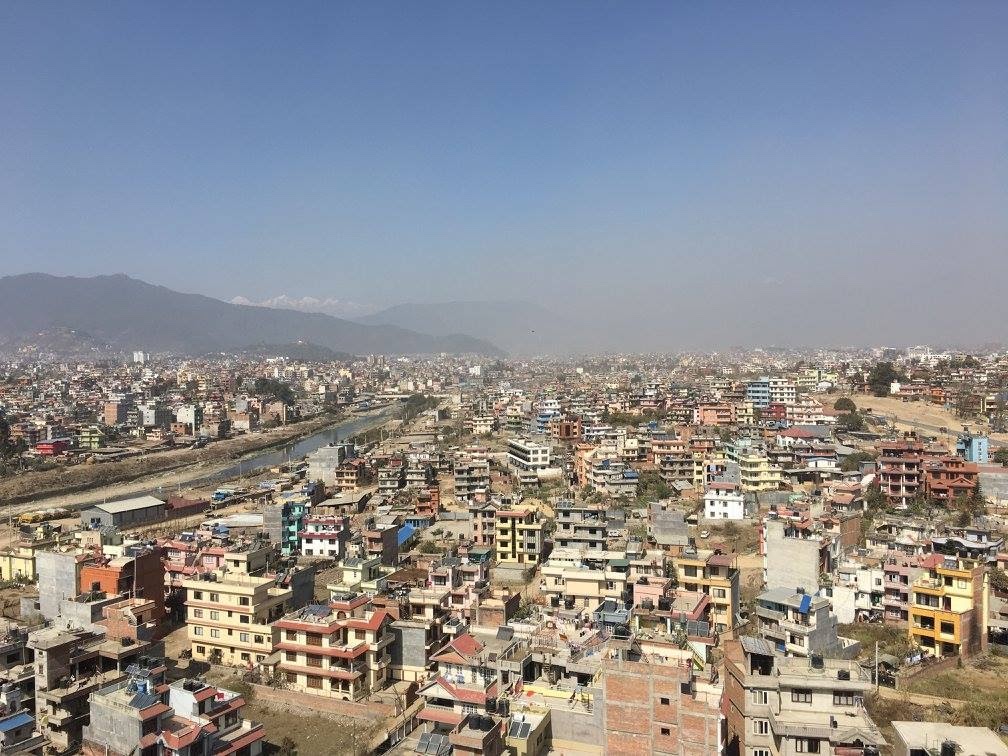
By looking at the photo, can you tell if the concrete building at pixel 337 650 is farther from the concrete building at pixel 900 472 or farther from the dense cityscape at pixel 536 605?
the concrete building at pixel 900 472

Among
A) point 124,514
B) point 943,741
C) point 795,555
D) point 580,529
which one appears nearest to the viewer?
point 943,741

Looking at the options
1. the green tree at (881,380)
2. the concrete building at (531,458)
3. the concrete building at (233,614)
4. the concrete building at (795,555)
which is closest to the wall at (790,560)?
the concrete building at (795,555)

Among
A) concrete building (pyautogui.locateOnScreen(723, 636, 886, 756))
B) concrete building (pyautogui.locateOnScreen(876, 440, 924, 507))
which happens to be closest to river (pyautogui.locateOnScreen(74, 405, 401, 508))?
concrete building (pyautogui.locateOnScreen(876, 440, 924, 507))

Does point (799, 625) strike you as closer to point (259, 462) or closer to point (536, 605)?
point (536, 605)

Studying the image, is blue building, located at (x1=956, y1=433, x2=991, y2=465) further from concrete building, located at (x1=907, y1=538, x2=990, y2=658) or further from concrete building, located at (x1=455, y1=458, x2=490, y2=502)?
concrete building, located at (x1=455, y1=458, x2=490, y2=502)

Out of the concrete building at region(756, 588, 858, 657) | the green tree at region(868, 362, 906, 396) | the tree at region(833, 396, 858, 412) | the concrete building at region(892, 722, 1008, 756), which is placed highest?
the green tree at region(868, 362, 906, 396)

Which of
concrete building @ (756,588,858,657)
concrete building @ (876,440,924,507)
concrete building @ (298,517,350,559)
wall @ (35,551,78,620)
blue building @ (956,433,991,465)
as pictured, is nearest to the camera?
Result: concrete building @ (756,588,858,657)

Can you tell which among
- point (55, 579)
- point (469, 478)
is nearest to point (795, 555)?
point (55, 579)
